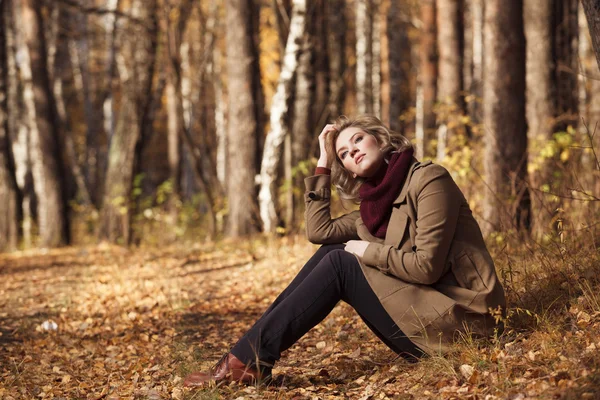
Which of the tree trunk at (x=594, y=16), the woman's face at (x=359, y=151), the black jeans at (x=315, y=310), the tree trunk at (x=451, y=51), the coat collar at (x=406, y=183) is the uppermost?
the tree trunk at (x=451, y=51)

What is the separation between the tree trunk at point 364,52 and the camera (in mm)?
17209

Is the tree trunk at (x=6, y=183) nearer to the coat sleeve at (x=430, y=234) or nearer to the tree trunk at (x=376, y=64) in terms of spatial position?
the tree trunk at (x=376, y=64)

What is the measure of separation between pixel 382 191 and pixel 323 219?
0.64 m

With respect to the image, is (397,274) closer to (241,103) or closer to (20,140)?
(241,103)

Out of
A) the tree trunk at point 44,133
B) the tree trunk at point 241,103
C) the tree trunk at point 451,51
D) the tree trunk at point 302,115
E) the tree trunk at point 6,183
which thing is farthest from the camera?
the tree trunk at point 6,183

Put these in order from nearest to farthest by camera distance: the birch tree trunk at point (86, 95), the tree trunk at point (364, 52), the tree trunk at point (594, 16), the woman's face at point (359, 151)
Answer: the tree trunk at point (594, 16) < the woman's face at point (359, 151) < the tree trunk at point (364, 52) < the birch tree trunk at point (86, 95)

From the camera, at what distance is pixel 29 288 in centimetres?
827

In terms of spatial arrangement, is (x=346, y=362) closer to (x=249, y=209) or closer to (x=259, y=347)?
(x=259, y=347)

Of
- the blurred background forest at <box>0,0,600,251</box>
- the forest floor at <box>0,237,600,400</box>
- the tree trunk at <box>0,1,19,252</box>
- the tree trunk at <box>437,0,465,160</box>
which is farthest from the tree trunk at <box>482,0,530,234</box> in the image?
the tree trunk at <box>0,1,19,252</box>

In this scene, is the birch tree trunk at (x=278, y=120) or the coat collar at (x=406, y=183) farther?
the birch tree trunk at (x=278, y=120)

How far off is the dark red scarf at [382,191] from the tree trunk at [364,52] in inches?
505

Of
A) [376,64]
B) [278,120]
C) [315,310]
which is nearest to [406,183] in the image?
[315,310]

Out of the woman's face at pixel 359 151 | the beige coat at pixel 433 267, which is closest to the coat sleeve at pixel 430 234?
the beige coat at pixel 433 267

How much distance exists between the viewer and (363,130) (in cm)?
414
